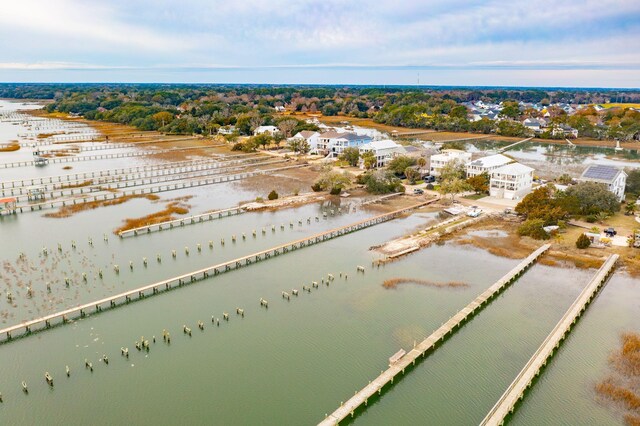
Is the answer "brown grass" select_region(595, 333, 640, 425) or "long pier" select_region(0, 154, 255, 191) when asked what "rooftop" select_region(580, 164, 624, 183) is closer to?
"brown grass" select_region(595, 333, 640, 425)

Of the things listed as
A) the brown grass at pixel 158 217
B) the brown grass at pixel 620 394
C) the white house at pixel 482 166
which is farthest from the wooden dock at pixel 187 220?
the brown grass at pixel 620 394

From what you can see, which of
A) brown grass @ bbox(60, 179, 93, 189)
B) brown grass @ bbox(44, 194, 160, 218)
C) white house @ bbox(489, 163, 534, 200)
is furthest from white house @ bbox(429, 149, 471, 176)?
brown grass @ bbox(60, 179, 93, 189)

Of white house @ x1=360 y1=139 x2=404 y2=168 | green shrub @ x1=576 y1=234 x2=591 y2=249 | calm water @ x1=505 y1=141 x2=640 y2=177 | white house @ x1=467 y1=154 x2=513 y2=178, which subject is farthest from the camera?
calm water @ x1=505 y1=141 x2=640 y2=177

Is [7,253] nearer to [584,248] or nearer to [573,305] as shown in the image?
[573,305]

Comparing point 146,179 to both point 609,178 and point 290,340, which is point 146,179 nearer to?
point 290,340

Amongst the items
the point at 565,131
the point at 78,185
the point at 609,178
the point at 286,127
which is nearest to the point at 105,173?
the point at 78,185

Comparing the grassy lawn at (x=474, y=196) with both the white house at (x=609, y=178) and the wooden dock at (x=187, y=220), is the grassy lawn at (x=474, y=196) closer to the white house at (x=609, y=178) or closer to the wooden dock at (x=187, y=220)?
the white house at (x=609, y=178)
